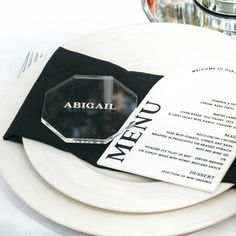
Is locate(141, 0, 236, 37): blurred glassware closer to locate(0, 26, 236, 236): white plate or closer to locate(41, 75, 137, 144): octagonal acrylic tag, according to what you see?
locate(41, 75, 137, 144): octagonal acrylic tag

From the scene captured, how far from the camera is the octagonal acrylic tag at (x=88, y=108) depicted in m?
0.69

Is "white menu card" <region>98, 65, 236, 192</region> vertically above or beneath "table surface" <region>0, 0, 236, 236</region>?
beneath

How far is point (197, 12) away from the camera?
970mm

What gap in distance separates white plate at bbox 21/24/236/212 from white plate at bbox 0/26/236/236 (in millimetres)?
13

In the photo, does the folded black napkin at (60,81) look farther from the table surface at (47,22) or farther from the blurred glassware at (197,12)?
the blurred glassware at (197,12)

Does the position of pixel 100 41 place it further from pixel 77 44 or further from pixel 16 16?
pixel 16 16

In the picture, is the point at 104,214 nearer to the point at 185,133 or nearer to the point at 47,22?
the point at 185,133

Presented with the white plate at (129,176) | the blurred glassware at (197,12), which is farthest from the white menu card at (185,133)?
the blurred glassware at (197,12)

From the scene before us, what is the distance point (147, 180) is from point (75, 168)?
0.28 ft

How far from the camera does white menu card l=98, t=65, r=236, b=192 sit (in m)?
0.62

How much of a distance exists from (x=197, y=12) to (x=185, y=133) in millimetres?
369

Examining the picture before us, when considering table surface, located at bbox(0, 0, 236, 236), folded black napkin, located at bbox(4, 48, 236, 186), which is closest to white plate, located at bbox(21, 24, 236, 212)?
folded black napkin, located at bbox(4, 48, 236, 186)

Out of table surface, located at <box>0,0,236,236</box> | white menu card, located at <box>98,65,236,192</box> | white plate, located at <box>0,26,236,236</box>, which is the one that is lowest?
white plate, located at <box>0,26,236,236</box>

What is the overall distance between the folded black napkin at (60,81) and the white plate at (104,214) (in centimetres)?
5
